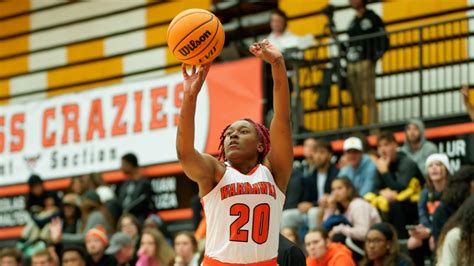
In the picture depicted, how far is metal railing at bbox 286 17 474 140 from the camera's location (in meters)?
14.2

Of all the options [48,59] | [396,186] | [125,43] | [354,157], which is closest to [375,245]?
[396,186]

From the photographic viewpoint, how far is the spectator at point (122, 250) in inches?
529

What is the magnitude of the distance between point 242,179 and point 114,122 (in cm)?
1025

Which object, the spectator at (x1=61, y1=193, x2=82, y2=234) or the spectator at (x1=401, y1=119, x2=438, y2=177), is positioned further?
the spectator at (x1=61, y1=193, x2=82, y2=234)

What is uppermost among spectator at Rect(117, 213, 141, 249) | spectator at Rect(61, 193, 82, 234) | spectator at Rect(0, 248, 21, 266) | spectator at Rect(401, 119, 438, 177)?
spectator at Rect(401, 119, 438, 177)

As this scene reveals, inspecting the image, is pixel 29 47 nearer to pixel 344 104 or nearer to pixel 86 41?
pixel 86 41

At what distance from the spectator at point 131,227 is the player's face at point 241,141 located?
260 inches

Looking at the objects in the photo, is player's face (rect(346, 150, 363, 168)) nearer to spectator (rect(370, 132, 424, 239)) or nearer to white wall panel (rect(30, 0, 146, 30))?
spectator (rect(370, 132, 424, 239))

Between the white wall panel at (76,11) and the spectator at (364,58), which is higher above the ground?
the white wall panel at (76,11)

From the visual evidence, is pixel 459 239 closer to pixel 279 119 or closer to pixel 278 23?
pixel 279 119

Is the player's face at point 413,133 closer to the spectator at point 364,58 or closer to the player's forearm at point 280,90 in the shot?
the spectator at point 364,58

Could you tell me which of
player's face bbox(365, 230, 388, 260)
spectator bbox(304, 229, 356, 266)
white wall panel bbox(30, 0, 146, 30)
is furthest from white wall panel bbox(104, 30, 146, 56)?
player's face bbox(365, 230, 388, 260)

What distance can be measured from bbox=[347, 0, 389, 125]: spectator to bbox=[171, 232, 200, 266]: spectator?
11.0 ft

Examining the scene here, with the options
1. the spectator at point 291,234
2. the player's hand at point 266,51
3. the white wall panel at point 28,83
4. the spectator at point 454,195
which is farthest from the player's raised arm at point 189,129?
the white wall panel at point 28,83
